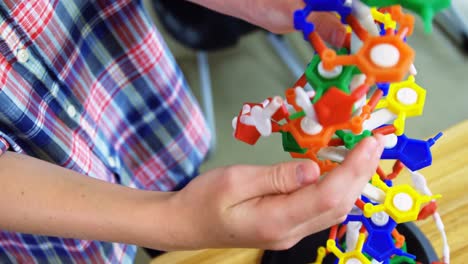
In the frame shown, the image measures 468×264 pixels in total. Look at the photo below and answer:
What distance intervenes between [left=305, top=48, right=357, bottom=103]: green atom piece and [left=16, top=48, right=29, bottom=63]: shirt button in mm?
288

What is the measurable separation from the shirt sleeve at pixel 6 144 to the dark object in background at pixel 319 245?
0.29m

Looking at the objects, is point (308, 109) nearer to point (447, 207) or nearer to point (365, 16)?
point (365, 16)

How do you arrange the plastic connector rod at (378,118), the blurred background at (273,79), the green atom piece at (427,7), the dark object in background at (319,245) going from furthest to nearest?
the blurred background at (273,79)
the dark object in background at (319,245)
the plastic connector rod at (378,118)
the green atom piece at (427,7)

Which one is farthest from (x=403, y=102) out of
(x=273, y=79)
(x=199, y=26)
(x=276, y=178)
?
(x=273, y=79)

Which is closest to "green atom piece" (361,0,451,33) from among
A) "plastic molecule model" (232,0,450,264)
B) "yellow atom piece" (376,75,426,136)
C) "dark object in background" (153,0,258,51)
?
"plastic molecule model" (232,0,450,264)

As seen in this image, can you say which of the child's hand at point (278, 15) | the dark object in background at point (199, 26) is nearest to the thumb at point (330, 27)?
the child's hand at point (278, 15)

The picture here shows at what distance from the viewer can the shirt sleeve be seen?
1.41 feet

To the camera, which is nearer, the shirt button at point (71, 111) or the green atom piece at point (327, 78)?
the green atom piece at point (327, 78)

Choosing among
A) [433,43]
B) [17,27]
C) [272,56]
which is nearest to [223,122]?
[272,56]

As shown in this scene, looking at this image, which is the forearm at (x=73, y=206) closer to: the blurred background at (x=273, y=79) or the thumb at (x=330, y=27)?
the thumb at (x=330, y=27)

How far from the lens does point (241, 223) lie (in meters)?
0.35

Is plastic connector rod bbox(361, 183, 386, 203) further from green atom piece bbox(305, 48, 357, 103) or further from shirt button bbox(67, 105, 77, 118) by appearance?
shirt button bbox(67, 105, 77, 118)

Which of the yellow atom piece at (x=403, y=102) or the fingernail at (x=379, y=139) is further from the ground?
the fingernail at (x=379, y=139)

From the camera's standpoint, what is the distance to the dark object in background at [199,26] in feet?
3.39
